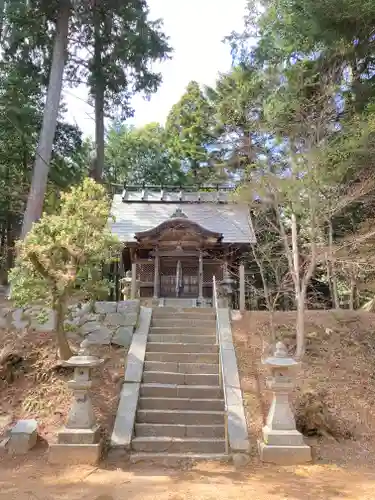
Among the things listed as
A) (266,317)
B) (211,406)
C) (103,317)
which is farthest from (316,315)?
(103,317)

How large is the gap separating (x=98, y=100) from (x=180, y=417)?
14886 mm

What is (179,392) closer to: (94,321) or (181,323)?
(181,323)

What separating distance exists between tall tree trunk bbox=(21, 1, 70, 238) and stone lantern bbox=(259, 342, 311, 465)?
9809mm

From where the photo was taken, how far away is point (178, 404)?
738 centimetres

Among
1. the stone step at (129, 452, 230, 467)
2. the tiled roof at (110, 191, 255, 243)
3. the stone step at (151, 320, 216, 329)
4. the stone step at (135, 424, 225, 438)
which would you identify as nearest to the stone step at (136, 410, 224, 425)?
the stone step at (135, 424, 225, 438)

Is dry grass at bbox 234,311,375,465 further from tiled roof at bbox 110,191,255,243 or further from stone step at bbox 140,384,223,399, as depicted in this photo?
tiled roof at bbox 110,191,255,243

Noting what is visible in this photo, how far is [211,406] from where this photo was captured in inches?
291

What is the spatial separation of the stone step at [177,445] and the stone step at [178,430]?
0.24 meters

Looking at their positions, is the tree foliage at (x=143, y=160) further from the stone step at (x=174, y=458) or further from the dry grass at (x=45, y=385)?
the stone step at (x=174, y=458)

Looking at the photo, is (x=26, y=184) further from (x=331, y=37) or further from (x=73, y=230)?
(x=331, y=37)

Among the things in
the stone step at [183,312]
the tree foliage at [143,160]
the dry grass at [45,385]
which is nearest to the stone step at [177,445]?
the dry grass at [45,385]

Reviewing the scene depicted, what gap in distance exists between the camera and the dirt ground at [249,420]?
4930 millimetres

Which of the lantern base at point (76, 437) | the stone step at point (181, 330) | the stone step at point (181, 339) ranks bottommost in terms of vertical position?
the lantern base at point (76, 437)

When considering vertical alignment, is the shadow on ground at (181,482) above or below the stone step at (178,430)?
below
